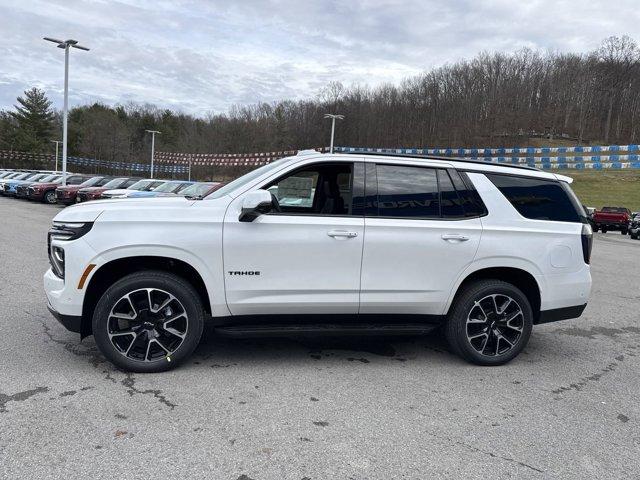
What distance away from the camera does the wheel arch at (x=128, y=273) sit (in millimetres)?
4062

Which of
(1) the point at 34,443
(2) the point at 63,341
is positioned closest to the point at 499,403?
(1) the point at 34,443

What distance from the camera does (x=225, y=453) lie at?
9.77ft

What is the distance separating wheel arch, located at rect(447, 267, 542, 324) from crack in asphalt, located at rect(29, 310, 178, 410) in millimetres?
2541

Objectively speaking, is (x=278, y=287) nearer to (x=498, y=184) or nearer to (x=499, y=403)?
(x=499, y=403)

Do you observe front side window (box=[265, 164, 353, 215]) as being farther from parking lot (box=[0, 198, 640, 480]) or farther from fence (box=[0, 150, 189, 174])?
fence (box=[0, 150, 189, 174])

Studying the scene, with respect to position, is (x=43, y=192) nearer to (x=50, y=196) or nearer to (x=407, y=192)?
(x=50, y=196)

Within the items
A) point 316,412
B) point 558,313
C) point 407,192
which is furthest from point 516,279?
point 316,412

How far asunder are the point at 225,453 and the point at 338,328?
5.25 ft

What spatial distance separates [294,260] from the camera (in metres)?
4.12

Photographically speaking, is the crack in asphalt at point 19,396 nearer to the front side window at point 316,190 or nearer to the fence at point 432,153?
the front side window at point 316,190

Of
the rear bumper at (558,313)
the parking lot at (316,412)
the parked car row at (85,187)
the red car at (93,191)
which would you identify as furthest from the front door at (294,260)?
the red car at (93,191)

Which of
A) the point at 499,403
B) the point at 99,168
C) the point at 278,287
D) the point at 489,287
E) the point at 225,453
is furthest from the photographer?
the point at 99,168

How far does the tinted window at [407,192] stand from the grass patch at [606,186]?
47.8 m

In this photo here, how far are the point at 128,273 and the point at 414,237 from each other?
2.41 meters
